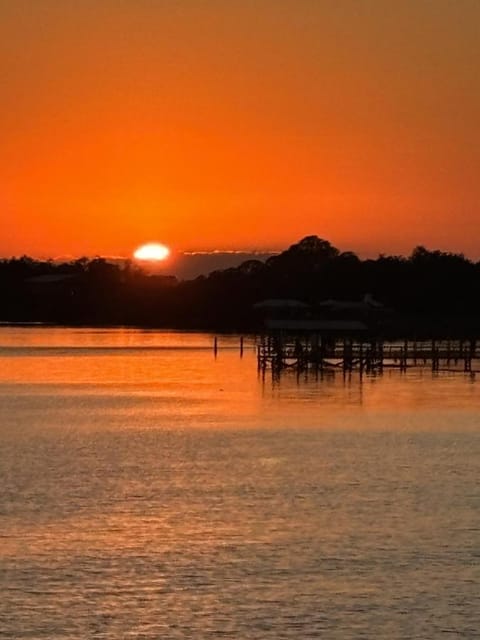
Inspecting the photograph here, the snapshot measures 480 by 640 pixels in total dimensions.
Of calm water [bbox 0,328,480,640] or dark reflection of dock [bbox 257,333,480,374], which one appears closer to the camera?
calm water [bbox 0,328,480,640]

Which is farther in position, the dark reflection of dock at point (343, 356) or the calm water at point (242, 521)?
the dark reflection of dock at point (343, 356)

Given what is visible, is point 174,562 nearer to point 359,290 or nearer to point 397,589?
point 397,589

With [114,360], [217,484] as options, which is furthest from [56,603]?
[114,360]

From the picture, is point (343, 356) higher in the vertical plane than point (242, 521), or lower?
higher

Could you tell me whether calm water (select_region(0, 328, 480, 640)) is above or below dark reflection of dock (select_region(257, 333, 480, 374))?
below

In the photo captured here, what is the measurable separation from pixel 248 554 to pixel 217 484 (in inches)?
426

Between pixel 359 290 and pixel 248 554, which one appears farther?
pixel 359 290

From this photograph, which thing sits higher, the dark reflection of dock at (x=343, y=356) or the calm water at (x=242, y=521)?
the dark reflection of dock at (x=343, y=356)

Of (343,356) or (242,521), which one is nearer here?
(242,521)

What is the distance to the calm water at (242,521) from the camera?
22.5m

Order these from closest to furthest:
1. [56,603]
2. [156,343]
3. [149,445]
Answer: [56,603] < [149,445] < [156,343]

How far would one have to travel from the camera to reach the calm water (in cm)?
2248

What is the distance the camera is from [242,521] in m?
30.9

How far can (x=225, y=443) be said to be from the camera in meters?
49.4
